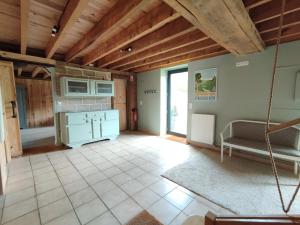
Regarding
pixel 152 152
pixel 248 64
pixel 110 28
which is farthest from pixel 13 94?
pixel 248 64

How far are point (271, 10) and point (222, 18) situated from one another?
0.83 metres

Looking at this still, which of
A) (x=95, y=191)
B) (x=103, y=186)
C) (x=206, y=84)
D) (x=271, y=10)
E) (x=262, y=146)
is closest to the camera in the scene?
(x=271, y=10)

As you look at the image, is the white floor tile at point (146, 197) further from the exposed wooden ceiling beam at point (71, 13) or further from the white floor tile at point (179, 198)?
the exposed wooden ceiling beam at point (71, 13)

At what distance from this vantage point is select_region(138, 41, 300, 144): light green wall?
272cm

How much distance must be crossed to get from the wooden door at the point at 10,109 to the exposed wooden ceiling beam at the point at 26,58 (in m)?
0.19

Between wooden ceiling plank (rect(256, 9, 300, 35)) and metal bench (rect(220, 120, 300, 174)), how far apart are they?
5.32 feet

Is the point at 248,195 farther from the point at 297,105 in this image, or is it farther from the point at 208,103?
the point at 208,103

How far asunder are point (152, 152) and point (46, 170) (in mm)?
2117

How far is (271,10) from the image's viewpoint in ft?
6.19

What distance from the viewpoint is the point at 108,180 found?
2.42 metres

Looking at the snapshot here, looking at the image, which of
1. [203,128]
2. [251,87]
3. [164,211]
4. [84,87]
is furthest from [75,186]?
[251,87]

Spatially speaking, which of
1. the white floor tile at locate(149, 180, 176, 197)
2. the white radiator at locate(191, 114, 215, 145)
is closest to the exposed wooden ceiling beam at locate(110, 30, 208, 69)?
the white radiator at locate(191, 114, 215, 145)

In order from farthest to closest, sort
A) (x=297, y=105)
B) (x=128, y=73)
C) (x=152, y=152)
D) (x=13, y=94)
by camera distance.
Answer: (x=128, y=73) < (x=152, y=152) < (x=13, y=94) < (x=297, y=105)

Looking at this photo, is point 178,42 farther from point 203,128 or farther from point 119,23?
point 203,128
